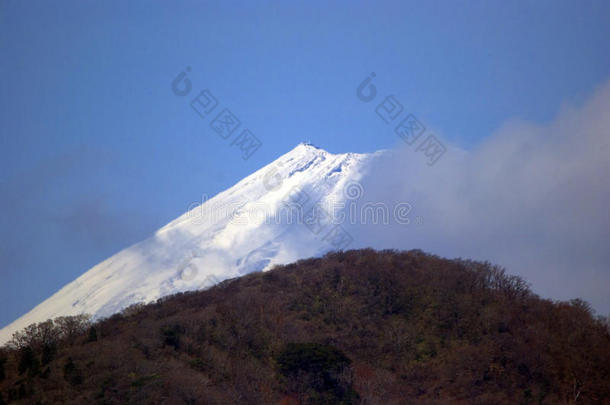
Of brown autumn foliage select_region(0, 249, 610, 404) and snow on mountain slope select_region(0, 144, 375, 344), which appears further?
snow on mountain slope select_region(0, 144, 375, 344)

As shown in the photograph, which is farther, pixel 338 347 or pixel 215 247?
pixel 215 247

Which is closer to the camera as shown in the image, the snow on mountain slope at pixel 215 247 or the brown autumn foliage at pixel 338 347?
the brown autumn foliage at pixel 338 347

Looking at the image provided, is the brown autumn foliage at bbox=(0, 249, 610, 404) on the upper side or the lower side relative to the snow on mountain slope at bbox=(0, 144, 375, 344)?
lower

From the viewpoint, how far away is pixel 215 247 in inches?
3551

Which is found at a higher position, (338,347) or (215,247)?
(215,247)

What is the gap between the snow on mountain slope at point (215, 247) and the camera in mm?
84000

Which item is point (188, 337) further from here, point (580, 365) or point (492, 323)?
point (580, 365)

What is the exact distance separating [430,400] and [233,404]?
30.0ft

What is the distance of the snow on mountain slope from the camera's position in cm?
8400

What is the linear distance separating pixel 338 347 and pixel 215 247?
5969cm

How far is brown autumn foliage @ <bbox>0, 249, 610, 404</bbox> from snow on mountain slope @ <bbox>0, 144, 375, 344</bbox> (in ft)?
134

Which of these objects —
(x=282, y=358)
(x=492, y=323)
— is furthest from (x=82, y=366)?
(x=492, y=323)

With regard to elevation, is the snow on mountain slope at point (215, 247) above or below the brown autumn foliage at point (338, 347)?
above

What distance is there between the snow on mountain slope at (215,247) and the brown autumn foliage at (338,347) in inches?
1605
